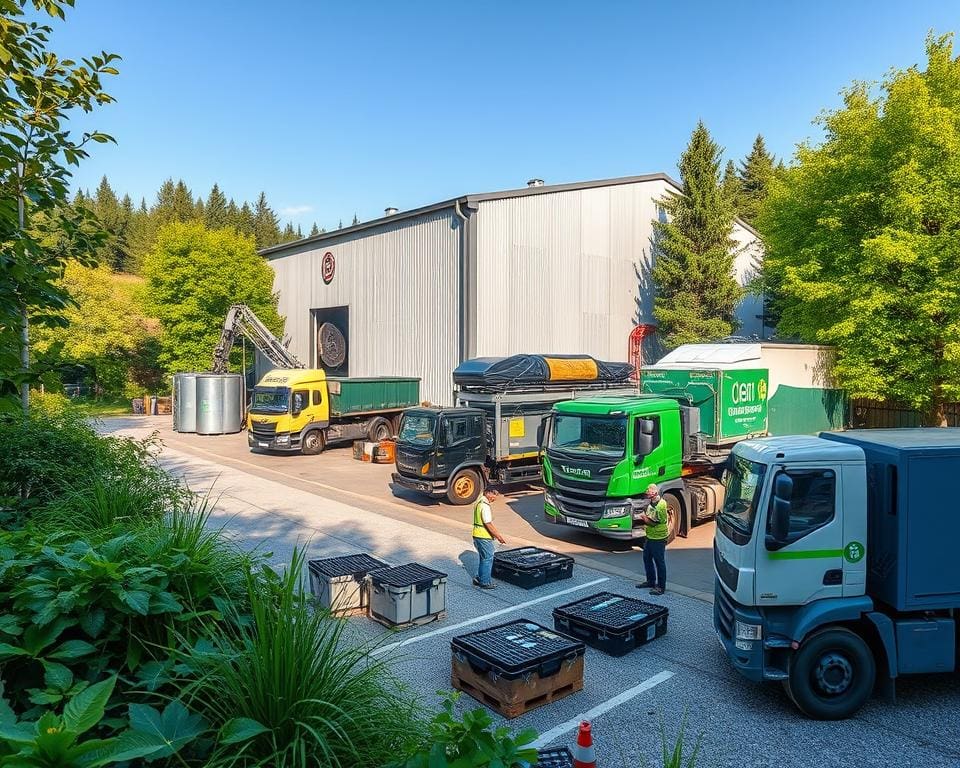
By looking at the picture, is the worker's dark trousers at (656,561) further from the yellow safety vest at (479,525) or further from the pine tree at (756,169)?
the pine tree at (756,169)

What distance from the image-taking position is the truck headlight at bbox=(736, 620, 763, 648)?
636 cm

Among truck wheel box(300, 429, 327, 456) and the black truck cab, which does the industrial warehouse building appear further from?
the black truck cab

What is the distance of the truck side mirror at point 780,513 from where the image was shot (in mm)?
6195

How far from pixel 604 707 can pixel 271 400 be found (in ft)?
68.3

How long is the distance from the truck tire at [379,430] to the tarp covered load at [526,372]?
30.6ft

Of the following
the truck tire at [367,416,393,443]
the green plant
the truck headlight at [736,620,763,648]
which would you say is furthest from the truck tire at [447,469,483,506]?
the green plant

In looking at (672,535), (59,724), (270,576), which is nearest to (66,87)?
(270,576)

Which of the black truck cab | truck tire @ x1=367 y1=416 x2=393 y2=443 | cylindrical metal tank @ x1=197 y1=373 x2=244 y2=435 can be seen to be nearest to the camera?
the black truck cab

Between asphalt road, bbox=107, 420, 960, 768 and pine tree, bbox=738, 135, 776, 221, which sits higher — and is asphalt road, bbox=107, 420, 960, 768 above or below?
below

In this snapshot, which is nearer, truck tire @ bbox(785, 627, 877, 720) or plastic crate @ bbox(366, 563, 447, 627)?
truck tire @ bbox(785, 627, 877, 720)

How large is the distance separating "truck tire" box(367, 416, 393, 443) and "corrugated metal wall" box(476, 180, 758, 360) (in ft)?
17.4

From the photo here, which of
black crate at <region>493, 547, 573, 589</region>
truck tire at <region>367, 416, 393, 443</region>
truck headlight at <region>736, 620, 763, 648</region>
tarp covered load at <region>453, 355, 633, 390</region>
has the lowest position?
black crate at <region>493, 547, 573, 589</region>

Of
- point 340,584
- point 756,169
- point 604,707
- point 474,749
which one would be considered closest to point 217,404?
point 340,584

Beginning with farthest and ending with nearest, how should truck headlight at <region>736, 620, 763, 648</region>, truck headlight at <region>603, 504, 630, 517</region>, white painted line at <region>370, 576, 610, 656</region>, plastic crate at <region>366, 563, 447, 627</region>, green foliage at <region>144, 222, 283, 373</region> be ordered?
1. green foliage at <region>144, 222, 283, 373</region>
2. truck headlight at <region>603, 504, 630, 517</region>
3. plastic crate at <region>366, 563, 447, 627</region>
4. white painted line at <region>370, 576, 610, 656</region>
5. truck headlight at <region>736, 620, 763, 648</region>
